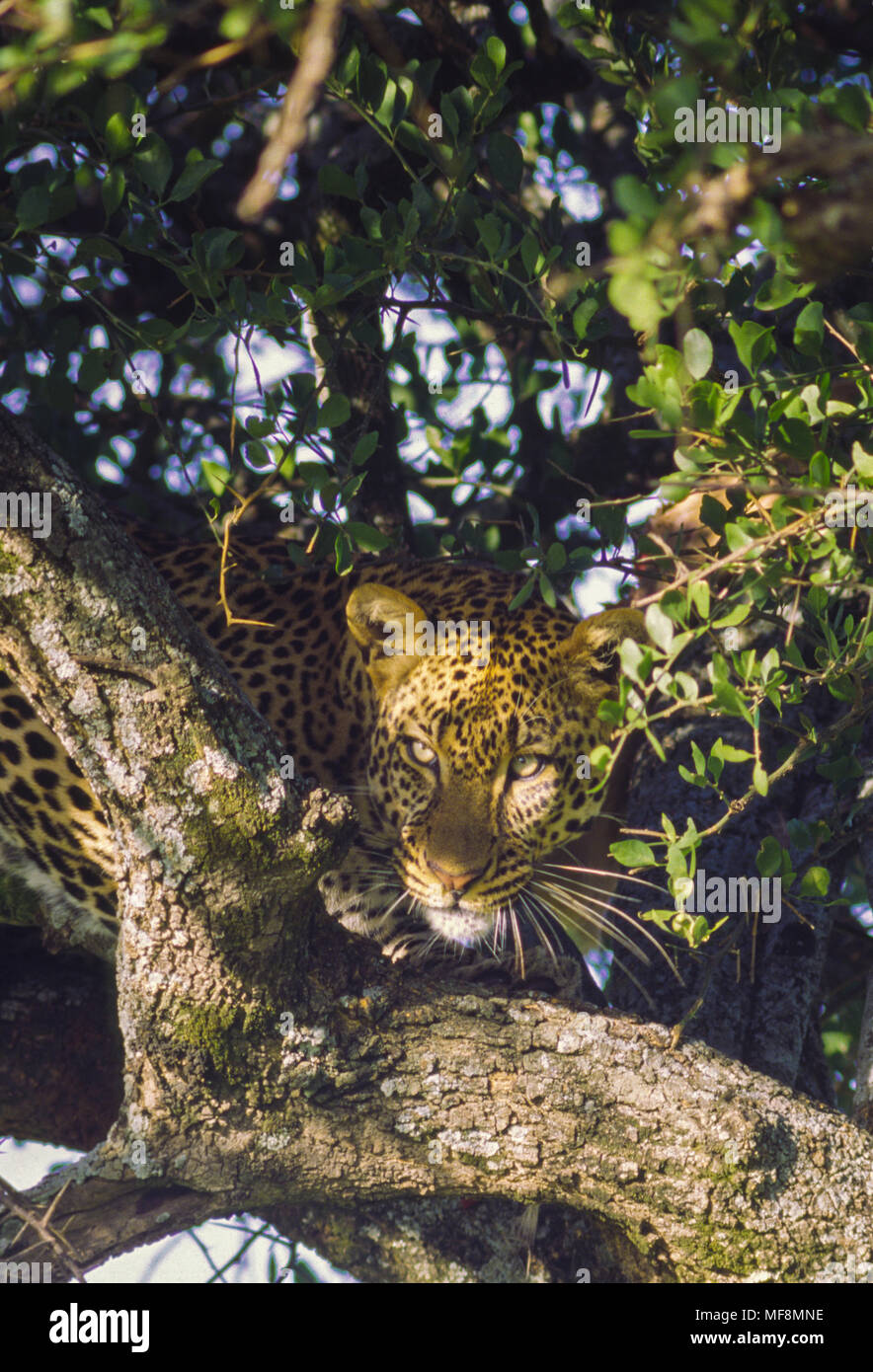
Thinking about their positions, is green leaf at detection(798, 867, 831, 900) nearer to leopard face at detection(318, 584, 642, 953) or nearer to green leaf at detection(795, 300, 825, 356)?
leopard face at detection(318, 584, 642, 953)

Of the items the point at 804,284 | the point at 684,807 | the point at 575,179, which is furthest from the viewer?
the point at 575,179

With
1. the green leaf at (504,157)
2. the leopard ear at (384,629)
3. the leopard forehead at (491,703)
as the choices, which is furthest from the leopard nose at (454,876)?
the green leaf at (504,157)

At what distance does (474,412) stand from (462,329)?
35cm

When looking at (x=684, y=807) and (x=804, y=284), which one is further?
Answer: (x=684, y=807)

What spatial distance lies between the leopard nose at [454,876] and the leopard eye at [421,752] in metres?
0.41

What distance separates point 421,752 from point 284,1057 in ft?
4.69

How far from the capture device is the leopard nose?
4293 mm

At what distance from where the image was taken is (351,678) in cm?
494

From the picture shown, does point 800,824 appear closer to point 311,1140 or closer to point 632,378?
point 311,1140

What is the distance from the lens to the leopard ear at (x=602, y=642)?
461cm

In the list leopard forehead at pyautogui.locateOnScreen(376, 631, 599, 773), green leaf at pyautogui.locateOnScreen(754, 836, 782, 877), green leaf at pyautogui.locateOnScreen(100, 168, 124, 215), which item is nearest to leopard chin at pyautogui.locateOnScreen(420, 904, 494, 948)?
leopard forehead at pyautogui.locateOnScreen(376, 631, 599, 773)

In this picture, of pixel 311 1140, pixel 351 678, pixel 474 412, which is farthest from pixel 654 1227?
pixel 474 412

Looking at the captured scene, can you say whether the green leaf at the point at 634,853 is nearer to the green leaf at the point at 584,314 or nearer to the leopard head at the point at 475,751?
the leopard head at the point at 475,751

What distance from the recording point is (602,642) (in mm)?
4641
